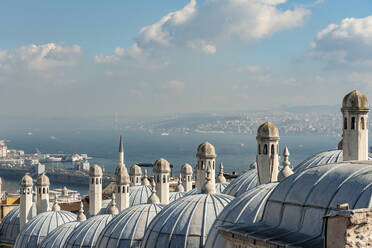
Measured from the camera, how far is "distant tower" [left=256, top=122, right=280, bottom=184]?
1574 cm

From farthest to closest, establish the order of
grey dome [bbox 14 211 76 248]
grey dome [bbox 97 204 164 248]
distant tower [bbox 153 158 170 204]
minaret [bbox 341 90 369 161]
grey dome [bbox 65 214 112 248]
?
grey dome [bbox 14 211 76 248], distant tower [bbox 153 158 170 204], grey dome [bbox 65 214 112 248], grey dome [bbox 97 204 164 248], minaret [bbox 341 90 369 161]

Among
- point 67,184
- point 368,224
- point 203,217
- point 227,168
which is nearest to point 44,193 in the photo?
point 203,217

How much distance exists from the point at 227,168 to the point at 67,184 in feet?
134

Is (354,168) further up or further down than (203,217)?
further up

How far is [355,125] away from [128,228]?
24.8 ft

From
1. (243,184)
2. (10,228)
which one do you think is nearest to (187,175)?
(10,228)

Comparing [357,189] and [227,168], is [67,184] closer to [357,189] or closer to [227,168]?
[227,168]

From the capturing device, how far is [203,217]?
14.5m

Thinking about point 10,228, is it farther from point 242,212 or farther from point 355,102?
point 355,102

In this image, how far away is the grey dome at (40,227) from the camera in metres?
24.5

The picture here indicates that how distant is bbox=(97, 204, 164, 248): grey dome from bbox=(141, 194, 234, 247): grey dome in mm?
2202

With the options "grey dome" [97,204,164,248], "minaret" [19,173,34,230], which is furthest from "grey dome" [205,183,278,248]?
"minaret" [19,173,34,230]

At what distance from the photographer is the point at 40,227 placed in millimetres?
24719

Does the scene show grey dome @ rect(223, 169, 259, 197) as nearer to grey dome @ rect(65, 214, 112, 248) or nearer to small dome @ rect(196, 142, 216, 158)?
small dome @ rect(196, 142, 216, 158)
